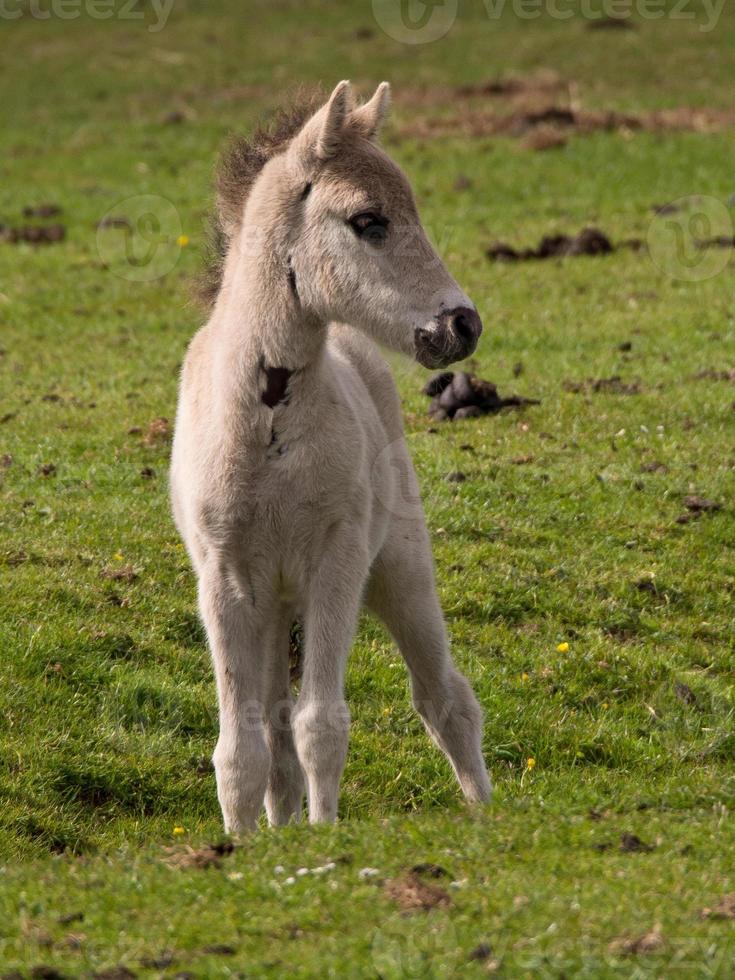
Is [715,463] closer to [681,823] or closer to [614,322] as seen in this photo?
[614,322]

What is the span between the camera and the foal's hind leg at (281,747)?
7301 millimetres

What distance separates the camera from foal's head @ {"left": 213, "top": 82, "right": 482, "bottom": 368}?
6129 mm

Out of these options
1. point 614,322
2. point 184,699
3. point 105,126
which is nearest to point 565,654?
point 184,699

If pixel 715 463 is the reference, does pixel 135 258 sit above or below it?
above

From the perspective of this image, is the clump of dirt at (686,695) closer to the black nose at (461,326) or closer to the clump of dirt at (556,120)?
the black nose at (461,326)

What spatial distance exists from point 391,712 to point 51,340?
29.2 feet

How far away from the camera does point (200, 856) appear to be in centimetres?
589

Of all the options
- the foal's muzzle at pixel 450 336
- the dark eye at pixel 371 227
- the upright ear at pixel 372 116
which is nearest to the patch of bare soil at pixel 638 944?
the foal's muzzle at pixel 450 336

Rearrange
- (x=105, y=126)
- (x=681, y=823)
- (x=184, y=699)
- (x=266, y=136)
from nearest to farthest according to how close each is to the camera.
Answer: (x=681, y=823), (x=266, y=136), (x=184, y=699), (x=105, y=126)

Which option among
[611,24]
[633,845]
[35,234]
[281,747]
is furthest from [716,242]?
[611,24]

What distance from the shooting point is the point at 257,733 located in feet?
Answer: 21.5

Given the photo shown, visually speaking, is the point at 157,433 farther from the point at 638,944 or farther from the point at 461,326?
the point at 638,944

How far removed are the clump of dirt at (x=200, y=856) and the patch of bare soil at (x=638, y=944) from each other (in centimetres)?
169

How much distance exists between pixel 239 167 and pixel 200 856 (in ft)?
10.6
